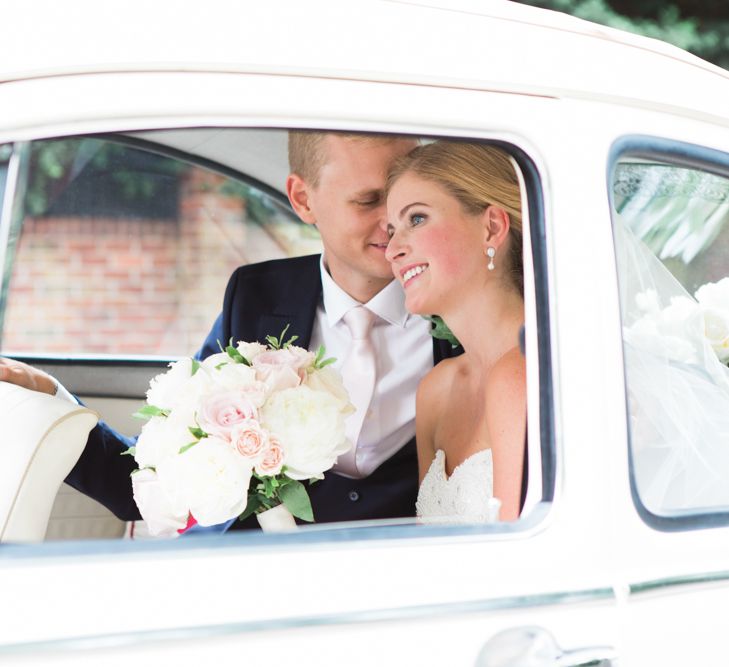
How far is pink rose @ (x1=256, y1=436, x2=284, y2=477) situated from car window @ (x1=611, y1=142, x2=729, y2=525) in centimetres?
63

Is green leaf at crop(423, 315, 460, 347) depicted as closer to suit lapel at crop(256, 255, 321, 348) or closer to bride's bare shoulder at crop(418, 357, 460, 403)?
bride's bare shoulder at crop(418, 357, 460, 403)

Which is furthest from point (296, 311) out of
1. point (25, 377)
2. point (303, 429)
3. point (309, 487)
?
point (303, 429)

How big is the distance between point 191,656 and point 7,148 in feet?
2.19

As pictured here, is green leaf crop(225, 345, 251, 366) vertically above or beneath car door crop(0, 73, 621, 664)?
above

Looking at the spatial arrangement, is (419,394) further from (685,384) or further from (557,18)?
(557,18)

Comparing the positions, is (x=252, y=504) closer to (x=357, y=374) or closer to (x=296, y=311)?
(x=357, y=374)

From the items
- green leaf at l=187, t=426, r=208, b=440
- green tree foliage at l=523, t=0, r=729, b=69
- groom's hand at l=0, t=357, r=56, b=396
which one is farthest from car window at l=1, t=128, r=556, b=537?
green tree foliage at l=523, t=0, r=729, b=69

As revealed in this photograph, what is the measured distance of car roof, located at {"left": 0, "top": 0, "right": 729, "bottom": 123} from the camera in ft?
3.91

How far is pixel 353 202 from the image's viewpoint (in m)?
2.48

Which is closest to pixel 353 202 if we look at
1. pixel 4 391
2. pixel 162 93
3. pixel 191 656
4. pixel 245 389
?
pixel 245 389

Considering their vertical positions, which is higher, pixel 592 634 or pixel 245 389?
pixel 245 389

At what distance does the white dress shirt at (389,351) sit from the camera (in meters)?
2.53

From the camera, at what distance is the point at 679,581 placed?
139cm

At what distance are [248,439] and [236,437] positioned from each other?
22mm
